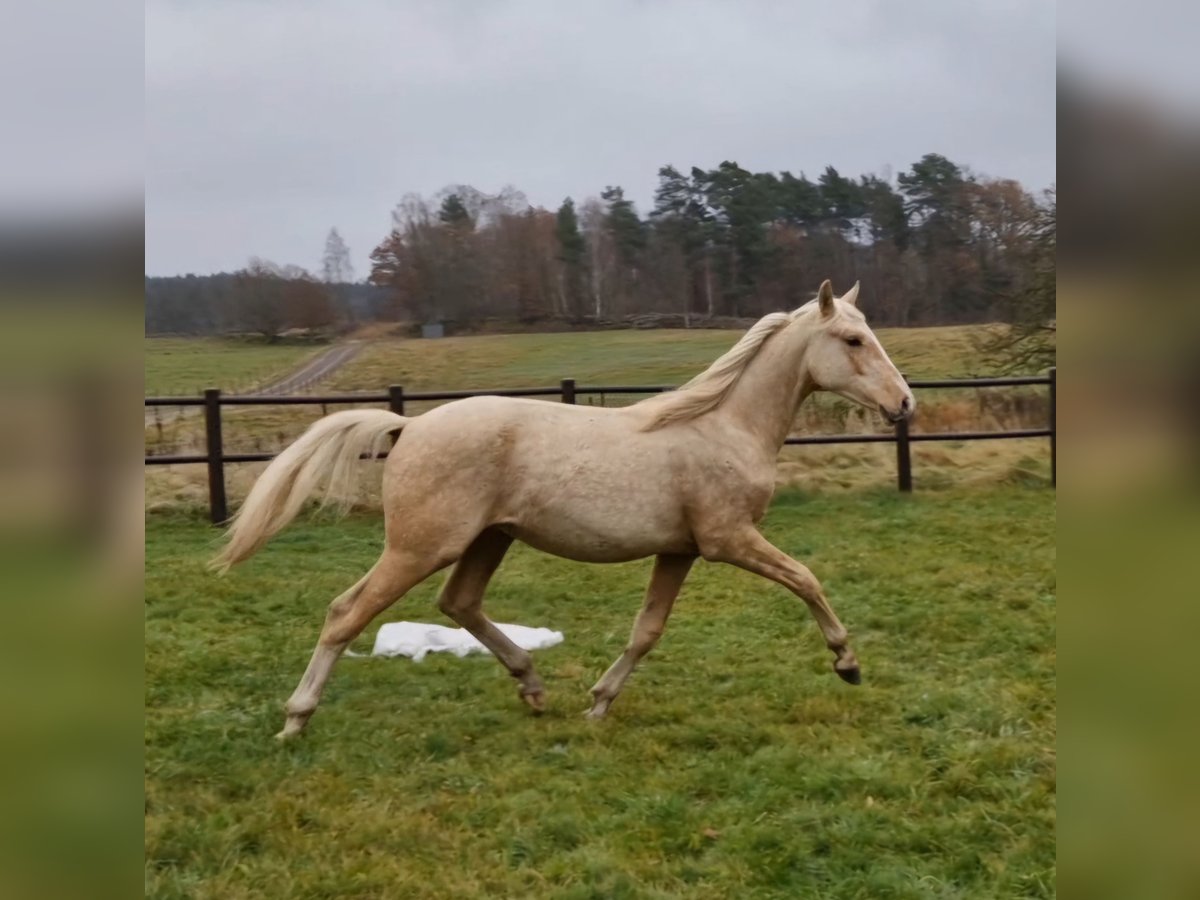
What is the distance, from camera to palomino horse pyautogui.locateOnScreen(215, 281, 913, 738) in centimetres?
333

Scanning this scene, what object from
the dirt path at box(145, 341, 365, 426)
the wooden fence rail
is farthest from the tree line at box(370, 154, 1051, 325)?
the wooden fence rail

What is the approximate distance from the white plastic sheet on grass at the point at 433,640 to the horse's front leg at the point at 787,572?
148cm

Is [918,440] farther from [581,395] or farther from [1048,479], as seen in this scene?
[581,395]

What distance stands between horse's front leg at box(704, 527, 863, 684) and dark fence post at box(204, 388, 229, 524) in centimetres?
571

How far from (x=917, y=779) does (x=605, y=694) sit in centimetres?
126

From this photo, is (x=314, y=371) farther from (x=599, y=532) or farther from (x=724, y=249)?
(x=599, y=532)

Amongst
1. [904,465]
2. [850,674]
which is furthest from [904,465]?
[850,674]

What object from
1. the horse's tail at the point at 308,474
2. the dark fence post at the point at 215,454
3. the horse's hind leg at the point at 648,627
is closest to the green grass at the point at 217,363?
the dark fence post at the point at 215,454

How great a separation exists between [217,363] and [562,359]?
3629 mm

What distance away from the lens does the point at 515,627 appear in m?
4.98

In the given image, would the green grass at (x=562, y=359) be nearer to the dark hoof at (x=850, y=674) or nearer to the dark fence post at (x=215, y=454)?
the dark fence post at (x=215, y=454)

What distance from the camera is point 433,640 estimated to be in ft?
15.3
